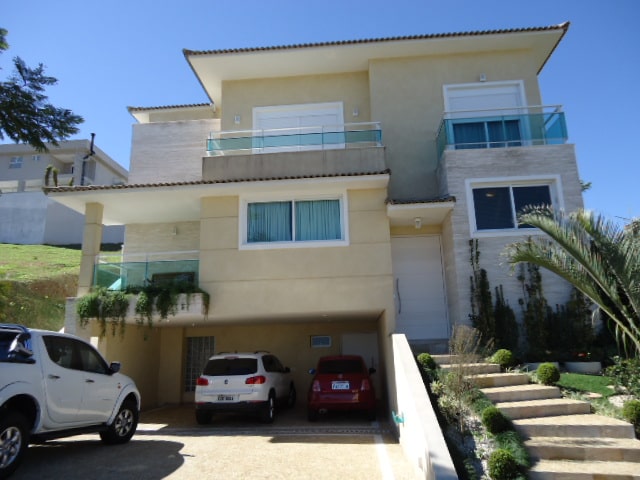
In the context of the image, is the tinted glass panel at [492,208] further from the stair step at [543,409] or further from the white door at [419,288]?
the stair step at [543,409]

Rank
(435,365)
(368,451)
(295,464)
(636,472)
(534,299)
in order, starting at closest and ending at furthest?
(636,472) < (295,464) < (368,451) < (435,365) < (534,299)

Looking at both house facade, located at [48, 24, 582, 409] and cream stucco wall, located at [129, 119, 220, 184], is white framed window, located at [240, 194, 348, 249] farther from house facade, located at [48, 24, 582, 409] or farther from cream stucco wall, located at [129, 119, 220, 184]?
cream stucco wall, located at [129, 119, 220, 184]

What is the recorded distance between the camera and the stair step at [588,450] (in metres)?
6.54

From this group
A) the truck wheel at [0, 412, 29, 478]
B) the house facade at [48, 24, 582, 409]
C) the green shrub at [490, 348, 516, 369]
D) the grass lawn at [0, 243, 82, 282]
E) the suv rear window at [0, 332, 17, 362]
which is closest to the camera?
the truck wheel at [0, 412, 29, 478]

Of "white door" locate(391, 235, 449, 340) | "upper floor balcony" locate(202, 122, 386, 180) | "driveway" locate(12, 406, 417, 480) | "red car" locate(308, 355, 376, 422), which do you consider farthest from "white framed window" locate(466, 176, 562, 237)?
"driveway" locate(12, 406, 417, 480)

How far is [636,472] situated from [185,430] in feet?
28.4

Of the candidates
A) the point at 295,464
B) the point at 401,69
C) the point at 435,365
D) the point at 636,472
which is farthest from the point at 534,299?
the point at 401,69

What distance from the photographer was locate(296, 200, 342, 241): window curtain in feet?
40.4

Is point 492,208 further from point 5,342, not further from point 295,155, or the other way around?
point 5,342

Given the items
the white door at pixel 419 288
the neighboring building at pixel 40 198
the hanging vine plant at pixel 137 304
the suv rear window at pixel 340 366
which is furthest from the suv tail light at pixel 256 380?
the neighboring building at pixel 40 198

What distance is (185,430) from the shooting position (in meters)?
10.7

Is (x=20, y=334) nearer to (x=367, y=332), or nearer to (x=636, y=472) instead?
(x=636, y=472)

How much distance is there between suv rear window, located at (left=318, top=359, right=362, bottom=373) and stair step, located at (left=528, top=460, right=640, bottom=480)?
18.2 ft

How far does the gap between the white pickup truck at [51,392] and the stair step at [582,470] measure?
21.7 feet
